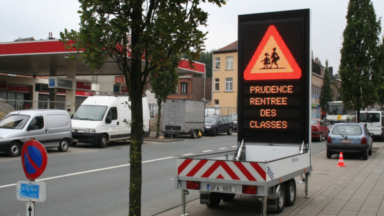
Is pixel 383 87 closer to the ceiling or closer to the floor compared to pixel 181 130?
closer to the ceiling

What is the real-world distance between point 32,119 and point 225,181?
12.6m

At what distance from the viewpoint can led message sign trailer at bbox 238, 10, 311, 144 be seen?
8.84m

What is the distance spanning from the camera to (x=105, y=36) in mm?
4637

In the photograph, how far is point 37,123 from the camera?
17.3 metres

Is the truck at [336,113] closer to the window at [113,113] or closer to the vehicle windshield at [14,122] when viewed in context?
the window at [113,113]

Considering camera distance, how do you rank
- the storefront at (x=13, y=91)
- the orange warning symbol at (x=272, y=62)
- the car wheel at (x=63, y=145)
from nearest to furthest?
1. the orange warning symbol at (x=272, y=62)
2. the car wheel at (x=63, y=145)
3. the storefront at (x=13, y=91)

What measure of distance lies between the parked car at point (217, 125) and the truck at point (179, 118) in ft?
8.77

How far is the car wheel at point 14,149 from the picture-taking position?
15852 millimetres

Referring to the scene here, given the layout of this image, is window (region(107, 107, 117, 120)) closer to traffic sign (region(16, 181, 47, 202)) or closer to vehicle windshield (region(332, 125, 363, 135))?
vehicle windshield (region(332, 125, 363, 135))

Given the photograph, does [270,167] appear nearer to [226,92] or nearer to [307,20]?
[307,20]

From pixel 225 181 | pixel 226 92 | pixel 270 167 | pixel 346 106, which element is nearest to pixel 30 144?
pixel 225 181

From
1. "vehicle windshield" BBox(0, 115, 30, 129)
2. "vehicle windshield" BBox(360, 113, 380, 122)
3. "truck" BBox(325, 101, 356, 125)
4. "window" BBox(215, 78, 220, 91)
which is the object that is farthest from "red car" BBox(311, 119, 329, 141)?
"window" BBox(215, 78, 220, 91)

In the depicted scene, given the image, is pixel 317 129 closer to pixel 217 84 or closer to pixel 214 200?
pixel 214 200

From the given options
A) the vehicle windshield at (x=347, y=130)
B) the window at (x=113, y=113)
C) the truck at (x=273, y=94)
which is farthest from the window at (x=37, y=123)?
the vehicle windshield at (x=347, y=130)
